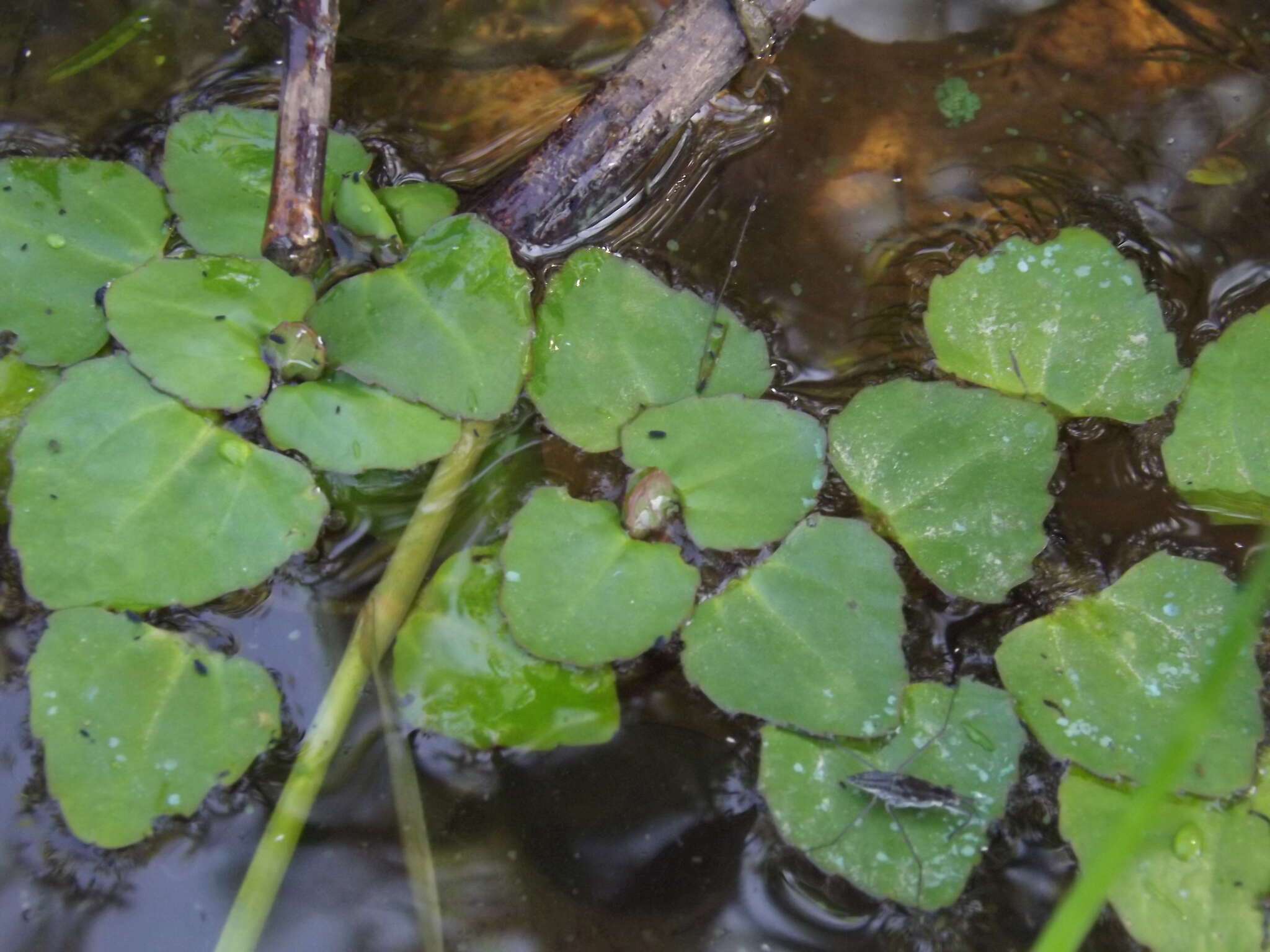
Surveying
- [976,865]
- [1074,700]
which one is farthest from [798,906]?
[1074,700]

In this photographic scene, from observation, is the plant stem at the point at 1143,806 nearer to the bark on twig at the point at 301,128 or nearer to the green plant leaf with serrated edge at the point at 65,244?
the bark on twig at the point at 301,128

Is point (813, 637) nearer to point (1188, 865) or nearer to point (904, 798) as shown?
point (904, 798)

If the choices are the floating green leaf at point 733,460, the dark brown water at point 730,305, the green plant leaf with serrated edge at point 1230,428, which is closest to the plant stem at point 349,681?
the dark brown water at point 730,305

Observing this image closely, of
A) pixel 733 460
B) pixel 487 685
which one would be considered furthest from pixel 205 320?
pixel 733 460

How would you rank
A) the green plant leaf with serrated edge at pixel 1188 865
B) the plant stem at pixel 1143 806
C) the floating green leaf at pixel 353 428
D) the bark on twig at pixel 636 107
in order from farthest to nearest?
the bark on twig at pixel 636 107
the floating green leaf at pixel 353 428
the green plant leaf with serrated edge at pixel 1188 865
the plant stem at pixel 1143 806

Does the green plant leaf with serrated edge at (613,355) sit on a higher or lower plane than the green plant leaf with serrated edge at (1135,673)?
higher

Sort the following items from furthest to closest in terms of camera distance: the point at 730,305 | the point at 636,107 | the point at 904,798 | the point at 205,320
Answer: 1. the point at 730,305
2. the point at 636,107
3. the point at 205,320
4. the point at 904,798
